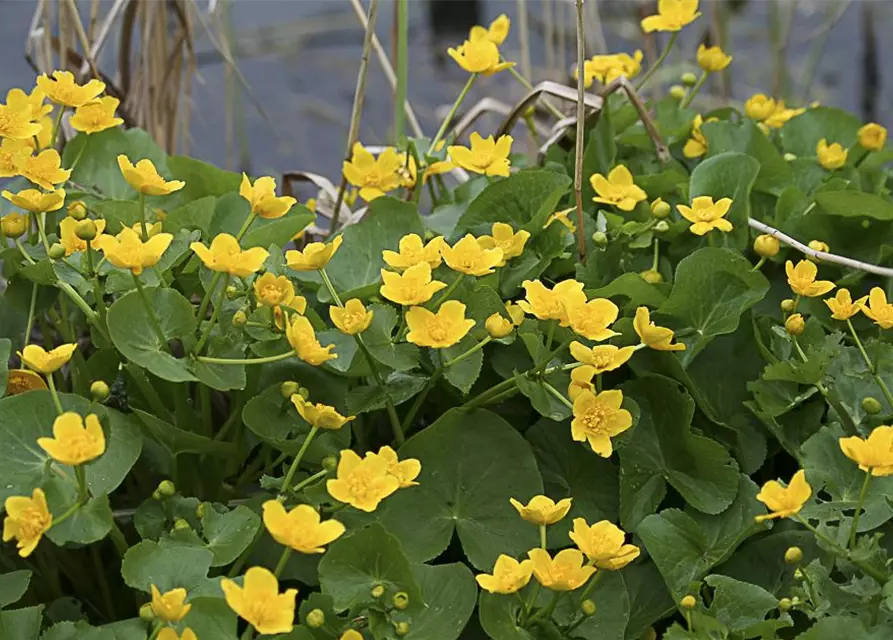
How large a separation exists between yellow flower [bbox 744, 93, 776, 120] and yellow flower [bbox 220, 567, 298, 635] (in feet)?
2.51

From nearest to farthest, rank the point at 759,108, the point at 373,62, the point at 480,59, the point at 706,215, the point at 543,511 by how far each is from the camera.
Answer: the point at 543,511 < the point at 706,215 < the point at 480,59 < the point at 759,108 < the point at 373,62

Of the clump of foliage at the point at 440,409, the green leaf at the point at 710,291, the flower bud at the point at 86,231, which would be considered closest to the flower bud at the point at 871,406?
the clump of foliage at the point at 440,409

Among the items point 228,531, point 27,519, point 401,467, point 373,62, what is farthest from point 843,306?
point 373,62

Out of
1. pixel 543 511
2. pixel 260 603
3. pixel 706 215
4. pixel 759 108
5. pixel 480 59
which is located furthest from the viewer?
pixel 759 108

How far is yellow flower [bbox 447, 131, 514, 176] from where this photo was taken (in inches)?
35.9

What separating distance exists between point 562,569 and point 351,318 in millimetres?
200

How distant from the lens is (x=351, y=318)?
69cm

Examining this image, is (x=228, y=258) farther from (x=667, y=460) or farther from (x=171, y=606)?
(x=667, y=460)

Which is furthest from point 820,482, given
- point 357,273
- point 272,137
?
point 272,137

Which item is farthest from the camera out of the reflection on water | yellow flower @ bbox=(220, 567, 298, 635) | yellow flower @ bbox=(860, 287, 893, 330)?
the reflection on water

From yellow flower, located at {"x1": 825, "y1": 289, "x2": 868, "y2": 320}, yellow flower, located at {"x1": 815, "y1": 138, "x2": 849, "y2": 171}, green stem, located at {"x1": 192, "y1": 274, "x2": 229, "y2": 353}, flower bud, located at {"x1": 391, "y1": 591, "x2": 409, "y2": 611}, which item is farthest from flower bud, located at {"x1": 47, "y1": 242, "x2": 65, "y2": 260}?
yellow flower, located at {"x1": 815, "y1": 138, "x2": 849, "y2": 171}

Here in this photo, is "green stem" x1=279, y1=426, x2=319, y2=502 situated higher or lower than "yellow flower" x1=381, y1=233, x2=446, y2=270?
A: lower

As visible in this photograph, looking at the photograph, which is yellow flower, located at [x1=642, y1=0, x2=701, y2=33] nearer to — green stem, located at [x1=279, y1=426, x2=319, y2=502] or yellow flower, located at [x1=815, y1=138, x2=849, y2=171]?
yellow flower, located at [x1=815, y1=138, x2=849, y2=171]

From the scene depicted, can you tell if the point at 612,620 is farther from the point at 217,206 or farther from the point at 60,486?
the point at 217,206
